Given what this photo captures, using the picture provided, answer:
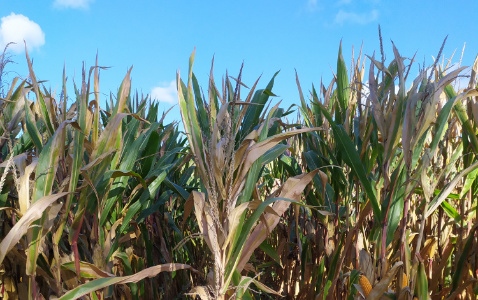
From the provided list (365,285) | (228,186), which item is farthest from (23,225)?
(365,285)

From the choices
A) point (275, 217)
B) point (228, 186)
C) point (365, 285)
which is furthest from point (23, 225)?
point (365, 285)

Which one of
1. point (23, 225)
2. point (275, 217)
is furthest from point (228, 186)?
point (23, 225)

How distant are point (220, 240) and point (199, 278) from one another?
110 cm

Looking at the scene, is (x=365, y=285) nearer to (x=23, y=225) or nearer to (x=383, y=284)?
(x=383, y=284)

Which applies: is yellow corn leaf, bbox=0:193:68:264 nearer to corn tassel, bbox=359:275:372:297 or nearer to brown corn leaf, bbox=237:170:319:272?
brown corn leaf, bbox=237:170:319:272

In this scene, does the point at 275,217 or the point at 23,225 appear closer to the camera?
the point at 23,225

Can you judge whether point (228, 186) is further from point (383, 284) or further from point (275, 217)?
point (383, 284)

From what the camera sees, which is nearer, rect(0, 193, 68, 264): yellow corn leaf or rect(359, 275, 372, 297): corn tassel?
rect(0, 193, 68, 264): yellow corn leaf

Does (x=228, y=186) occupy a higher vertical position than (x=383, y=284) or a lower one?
higher

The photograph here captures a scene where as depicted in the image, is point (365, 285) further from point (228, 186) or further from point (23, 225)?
point (23, 225)

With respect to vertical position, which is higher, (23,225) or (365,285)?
(23,225)

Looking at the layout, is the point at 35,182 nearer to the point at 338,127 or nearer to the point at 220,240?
the point at 220,240

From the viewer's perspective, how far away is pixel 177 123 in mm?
1977

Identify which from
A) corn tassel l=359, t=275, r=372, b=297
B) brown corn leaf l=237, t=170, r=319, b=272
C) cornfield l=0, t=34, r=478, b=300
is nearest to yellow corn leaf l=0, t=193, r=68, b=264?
cornfield l=0, t=34, r=478, b=300
